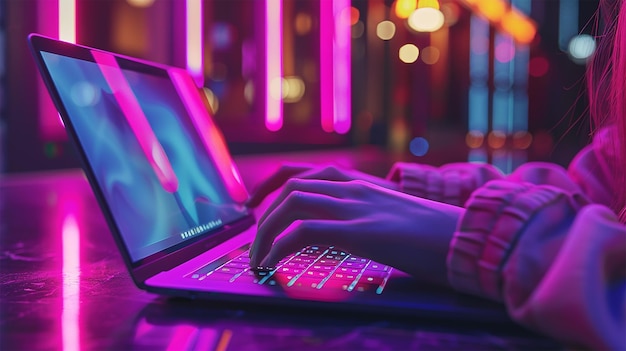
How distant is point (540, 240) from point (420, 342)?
0.10m

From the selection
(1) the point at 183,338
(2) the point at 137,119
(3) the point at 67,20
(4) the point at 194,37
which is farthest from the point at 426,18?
(1) the point at 183,338

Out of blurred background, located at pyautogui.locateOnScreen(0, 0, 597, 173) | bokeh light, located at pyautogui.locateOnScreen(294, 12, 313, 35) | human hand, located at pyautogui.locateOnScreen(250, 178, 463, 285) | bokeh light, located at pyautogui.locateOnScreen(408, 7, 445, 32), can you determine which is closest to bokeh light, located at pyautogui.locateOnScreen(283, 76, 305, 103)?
blurred background, located at pyautogui.locateOnScreen(0, 0, 597, 173)

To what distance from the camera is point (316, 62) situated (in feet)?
17.4

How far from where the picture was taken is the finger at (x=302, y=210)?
0.44m

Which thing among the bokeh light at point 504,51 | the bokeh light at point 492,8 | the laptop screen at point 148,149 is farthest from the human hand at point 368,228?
the bokeh light at point 504,51

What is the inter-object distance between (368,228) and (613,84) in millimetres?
420

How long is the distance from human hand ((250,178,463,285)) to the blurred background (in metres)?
0.35

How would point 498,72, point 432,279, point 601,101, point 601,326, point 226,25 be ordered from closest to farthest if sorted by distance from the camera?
point 601,326, point 432,279, point 601,101, point 226,25, point 498,72

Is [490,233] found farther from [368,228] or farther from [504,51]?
[504,51]

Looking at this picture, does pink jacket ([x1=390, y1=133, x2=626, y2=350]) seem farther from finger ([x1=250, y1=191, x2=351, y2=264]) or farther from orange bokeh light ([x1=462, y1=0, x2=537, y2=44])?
orange bokeh light ([x1=462, y1=0, x2=537, y2=44])

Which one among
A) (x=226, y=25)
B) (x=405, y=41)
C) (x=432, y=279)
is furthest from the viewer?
(x=405, y=41)

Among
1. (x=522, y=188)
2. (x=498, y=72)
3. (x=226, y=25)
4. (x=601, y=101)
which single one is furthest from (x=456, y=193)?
(x=498, y=72)

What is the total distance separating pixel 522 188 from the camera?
1.31ft

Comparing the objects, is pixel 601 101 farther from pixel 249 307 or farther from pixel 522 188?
pixel 249 307
